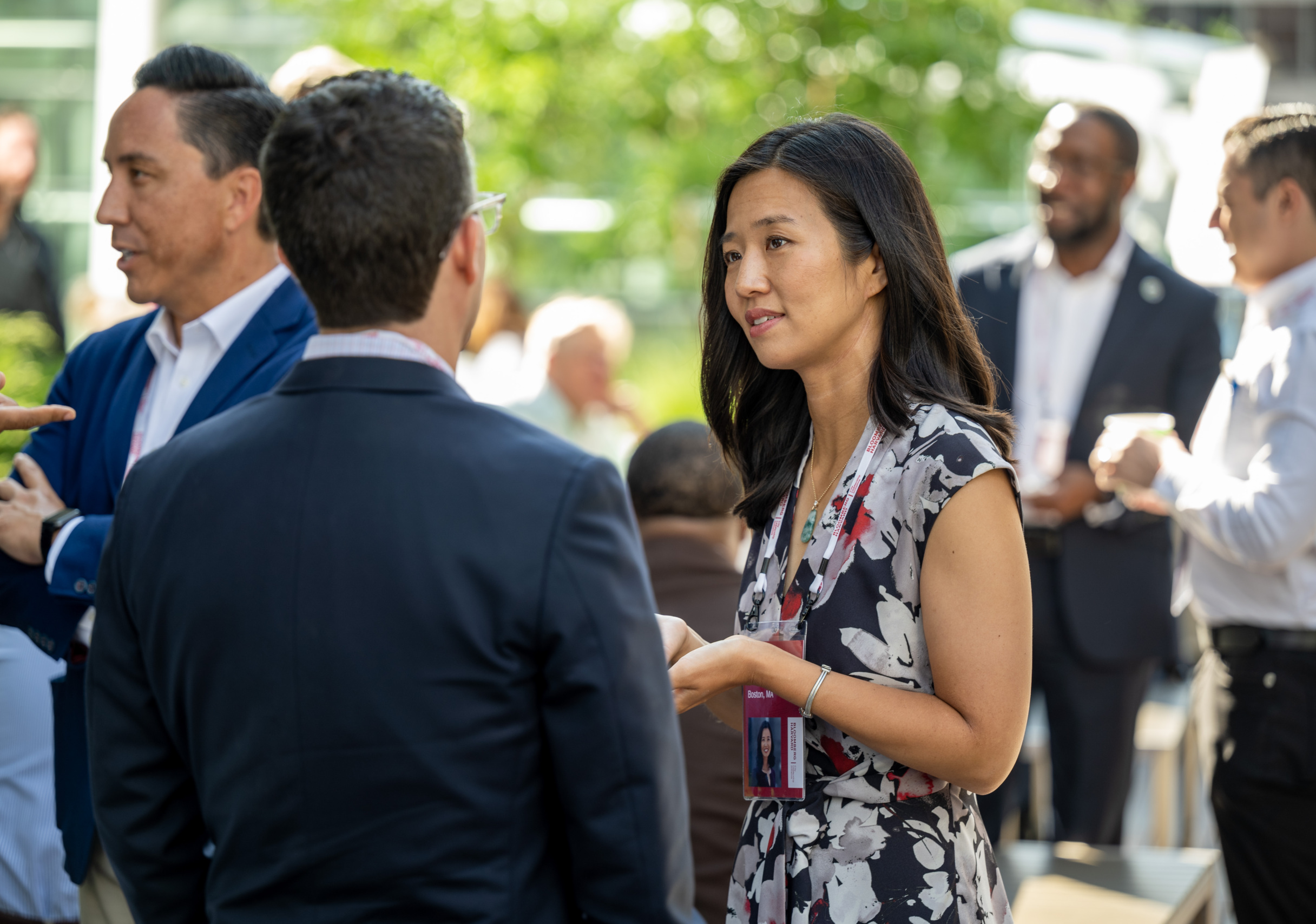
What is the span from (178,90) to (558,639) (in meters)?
1.69

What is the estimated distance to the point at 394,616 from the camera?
130cm

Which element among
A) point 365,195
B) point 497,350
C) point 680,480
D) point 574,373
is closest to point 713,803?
point 680,480

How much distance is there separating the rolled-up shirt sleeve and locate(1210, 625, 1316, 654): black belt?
159 millimetres

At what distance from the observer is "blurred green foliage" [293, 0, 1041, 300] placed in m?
7.98

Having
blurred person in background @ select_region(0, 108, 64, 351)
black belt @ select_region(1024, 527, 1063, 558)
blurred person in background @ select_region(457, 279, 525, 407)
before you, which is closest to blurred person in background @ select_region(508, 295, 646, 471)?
blurred person in background @ select_region(457, 279, 525, 407)

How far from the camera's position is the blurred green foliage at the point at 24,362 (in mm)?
3980

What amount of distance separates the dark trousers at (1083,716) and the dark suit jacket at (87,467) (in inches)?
98.1

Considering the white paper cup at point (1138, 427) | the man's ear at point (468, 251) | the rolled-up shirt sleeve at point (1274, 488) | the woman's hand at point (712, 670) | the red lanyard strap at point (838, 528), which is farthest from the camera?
the white paper cup at point (1138, 427)

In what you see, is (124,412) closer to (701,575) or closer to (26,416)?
(26,416)

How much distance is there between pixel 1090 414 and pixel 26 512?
121 inches

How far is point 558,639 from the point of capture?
4.27 ft

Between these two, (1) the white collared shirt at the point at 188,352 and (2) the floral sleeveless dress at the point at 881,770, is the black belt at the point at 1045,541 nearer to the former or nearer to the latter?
(2) the floral sleeveless dress at the point at 881,770

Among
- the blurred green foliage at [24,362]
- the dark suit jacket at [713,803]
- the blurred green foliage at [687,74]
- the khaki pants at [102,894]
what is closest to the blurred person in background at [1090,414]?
the dark suit jacket at [713,803]

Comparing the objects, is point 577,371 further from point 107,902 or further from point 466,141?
point 466,141
